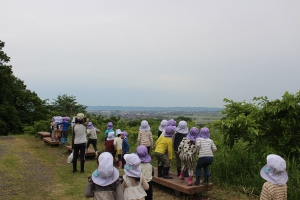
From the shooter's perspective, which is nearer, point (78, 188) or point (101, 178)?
point (101, 178)

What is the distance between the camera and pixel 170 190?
6672mm

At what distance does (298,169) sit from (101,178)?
4.44m

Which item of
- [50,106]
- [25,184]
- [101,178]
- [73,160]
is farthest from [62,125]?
[50,106]

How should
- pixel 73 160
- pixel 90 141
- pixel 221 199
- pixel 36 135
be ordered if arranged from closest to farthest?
1. pixel 221 199
2. pixel 73 160
3. pixel 90 141
4. pixel 36 135

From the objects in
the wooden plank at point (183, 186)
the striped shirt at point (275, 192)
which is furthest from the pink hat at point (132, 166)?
the wooden plank at point (183, 186)

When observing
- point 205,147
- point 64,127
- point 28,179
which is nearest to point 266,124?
point 205,147

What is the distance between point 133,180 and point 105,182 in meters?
0.57

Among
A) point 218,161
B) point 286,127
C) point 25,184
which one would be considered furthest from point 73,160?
point 286,127

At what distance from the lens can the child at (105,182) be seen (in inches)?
146

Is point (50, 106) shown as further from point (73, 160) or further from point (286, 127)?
point (286, 127)

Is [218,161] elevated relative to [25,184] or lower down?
elevated

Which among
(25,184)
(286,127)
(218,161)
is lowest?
(25,184)

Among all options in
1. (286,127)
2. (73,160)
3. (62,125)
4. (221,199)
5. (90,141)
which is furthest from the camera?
(62,125)

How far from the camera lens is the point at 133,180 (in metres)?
4.21
